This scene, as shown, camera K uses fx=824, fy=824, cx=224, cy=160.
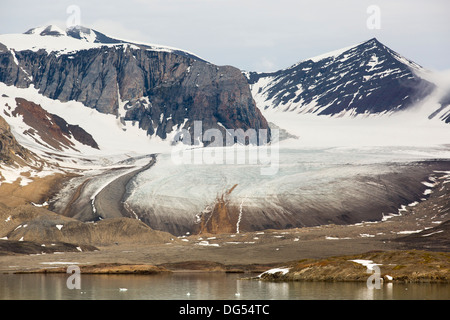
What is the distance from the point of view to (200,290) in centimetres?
8162

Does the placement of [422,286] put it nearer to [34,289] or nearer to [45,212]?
[34,289]

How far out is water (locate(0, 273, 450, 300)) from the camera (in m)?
73.2

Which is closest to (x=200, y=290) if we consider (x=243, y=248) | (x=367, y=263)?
(x=367, y=263)

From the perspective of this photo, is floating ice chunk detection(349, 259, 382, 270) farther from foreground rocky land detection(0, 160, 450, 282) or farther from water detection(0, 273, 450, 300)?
water detection(0, 273, 450, 300)

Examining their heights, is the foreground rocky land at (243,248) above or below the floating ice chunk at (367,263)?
below

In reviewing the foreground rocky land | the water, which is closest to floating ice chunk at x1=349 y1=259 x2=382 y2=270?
the foreground rocky land

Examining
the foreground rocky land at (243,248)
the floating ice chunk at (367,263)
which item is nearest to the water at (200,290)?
the floating ice chunk at (367,263)

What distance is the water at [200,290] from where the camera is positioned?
73.2 metres

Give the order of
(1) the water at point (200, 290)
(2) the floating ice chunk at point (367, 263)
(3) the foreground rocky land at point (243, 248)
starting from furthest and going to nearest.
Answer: (3) the foreground rocky land at point (243, 248) < (2) the floating ice chunk at point (367, 263) < (1) the water at point (200, 290)

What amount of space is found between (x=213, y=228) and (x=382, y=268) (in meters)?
88.7

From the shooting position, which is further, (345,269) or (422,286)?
(345,269)

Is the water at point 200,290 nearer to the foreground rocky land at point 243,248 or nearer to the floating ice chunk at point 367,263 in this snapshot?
the floating ice chunk at point 367,263

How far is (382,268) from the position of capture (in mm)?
91875
